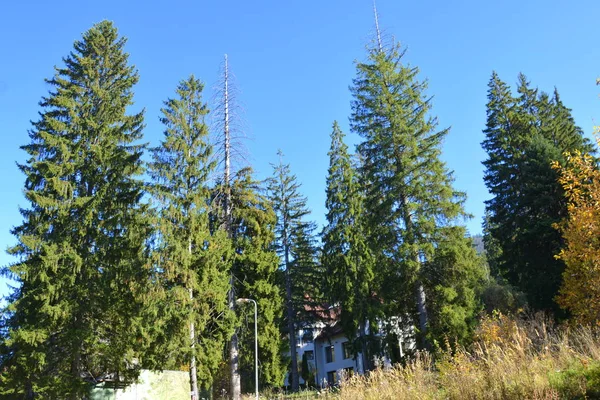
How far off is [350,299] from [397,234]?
753 centimetres

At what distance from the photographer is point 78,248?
1878 centimetres

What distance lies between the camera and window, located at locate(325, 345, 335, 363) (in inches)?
1781

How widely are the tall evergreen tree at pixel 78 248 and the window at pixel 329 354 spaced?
98.2 ft

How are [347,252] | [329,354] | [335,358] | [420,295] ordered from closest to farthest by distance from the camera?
[420,295]
[347,252]
[335,358]
[329,354]

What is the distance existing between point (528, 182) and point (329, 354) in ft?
90.4

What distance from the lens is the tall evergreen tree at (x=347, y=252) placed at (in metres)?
28.9

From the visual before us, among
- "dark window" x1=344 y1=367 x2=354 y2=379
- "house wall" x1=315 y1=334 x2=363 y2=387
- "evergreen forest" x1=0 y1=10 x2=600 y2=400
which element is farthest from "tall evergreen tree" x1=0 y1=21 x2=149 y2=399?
"house wall" x1=315 y1=334 x2=363 y2=387

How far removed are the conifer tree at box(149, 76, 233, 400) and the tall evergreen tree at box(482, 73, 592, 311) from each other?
17.6 meters

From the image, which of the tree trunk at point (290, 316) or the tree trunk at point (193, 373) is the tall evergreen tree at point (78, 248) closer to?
the tree trunk at point (193, 373)

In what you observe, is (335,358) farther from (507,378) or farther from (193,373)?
(507,378)

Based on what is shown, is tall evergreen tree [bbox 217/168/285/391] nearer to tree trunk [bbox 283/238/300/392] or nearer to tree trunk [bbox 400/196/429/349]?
tree trunk [bbox 283/238/300/392]

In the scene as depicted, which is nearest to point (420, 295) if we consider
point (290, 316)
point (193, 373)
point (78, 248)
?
point (193, 373)

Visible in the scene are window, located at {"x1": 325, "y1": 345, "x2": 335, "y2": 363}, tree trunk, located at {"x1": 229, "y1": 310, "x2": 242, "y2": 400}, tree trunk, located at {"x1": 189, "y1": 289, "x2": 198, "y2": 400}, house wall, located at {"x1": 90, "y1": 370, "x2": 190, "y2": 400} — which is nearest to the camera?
house wall, located at {"x1": 90, "y1": 370, "x2": 190, "y2": 400}

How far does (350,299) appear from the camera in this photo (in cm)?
2938
